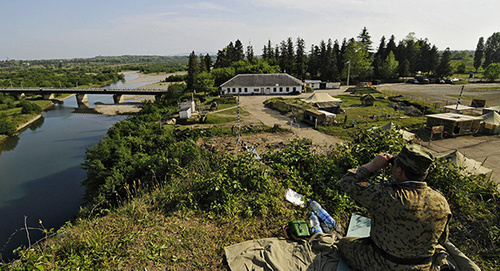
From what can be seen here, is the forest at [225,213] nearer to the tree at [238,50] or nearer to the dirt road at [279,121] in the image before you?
the dirt road at [279,121]

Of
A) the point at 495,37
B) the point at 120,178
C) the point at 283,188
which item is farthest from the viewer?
the point at 495,37

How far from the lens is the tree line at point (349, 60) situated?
48903 mm

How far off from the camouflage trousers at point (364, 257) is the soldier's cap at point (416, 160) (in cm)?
100

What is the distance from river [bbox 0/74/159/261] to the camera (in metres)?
12.9

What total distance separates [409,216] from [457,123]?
766 inches

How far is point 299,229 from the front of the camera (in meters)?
3.99

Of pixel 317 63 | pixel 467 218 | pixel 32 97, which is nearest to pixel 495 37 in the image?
pixel 317 63

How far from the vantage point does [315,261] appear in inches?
130

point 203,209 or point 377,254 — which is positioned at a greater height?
point 377,254

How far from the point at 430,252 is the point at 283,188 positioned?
9.78ft

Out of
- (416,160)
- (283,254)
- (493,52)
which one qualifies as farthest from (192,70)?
(493,52)

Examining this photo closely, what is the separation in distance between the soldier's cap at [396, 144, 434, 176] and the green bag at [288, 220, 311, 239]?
1.97 meters

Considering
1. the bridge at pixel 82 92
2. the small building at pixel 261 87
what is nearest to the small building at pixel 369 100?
the small building at pixel 261 87

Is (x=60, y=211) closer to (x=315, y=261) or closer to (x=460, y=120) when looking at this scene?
(x=315, y=261)
